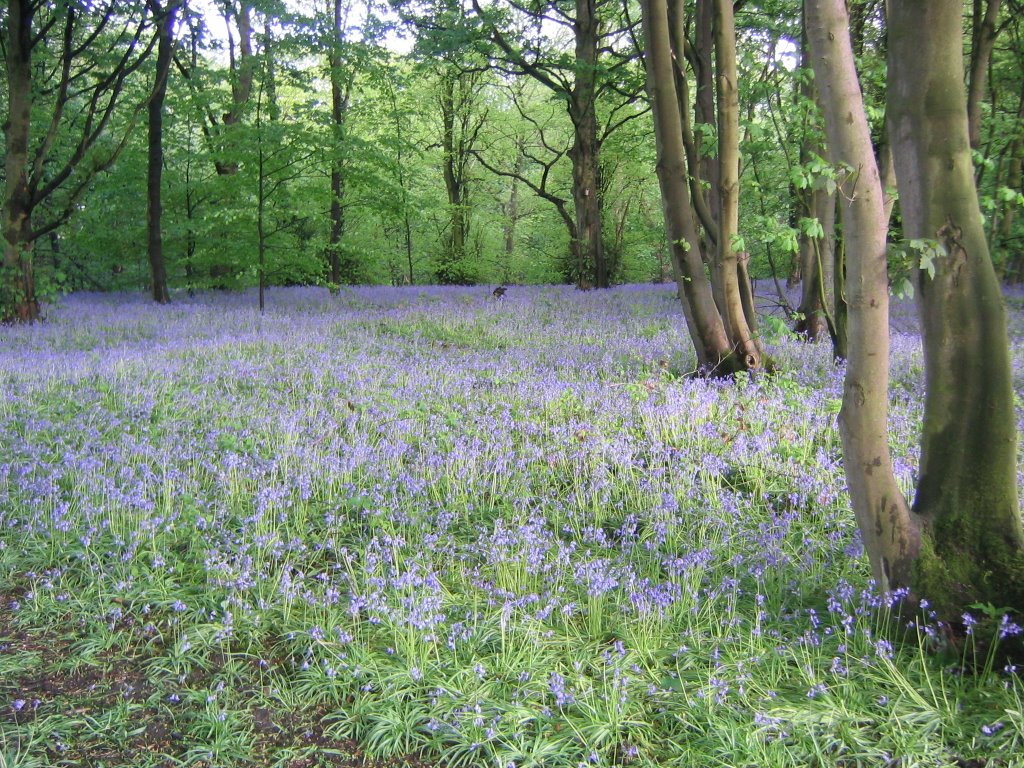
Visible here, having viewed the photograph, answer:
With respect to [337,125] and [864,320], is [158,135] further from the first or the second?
[864,320]

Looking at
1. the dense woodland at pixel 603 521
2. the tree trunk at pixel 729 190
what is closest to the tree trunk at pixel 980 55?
the dense woodland at pixel 603 521

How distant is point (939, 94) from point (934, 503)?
1.69m

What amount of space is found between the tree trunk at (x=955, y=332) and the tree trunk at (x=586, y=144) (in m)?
15.0

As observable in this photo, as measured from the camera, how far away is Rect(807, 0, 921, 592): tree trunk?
3.02m

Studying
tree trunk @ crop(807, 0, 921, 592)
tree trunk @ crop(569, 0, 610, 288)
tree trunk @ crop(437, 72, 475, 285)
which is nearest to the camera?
tree trunk @ crop(807, 0, 921, 592)

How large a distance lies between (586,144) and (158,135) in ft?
35.4

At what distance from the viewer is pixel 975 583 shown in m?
2.87

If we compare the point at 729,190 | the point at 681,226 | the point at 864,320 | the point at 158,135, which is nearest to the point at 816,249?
the point at 729,190

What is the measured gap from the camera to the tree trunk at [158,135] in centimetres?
1446

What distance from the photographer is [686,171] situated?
9.02 metres

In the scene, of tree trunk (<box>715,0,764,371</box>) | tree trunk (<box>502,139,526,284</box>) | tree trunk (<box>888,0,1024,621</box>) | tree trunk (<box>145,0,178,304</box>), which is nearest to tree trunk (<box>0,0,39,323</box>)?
tree trunk (<box>145,0,178,304</box>)

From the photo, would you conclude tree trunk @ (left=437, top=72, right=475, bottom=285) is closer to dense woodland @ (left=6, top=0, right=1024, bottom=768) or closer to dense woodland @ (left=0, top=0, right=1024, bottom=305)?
dense woodland @ (left=0, top=0, right=1024, bottom=305)

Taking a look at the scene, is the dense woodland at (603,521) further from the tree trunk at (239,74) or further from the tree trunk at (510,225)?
the tree trunk at (510,225)

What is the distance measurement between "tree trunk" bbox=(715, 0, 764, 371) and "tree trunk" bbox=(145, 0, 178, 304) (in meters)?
11.9
